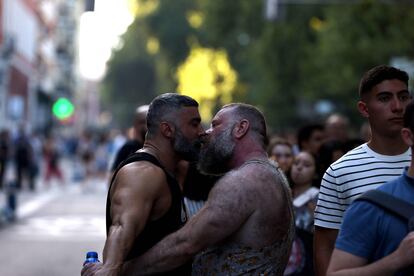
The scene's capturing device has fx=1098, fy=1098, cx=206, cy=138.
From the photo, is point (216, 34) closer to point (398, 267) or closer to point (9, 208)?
point (9, 208)

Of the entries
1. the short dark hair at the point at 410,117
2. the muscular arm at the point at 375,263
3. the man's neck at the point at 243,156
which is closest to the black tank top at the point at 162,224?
the man's neck at the point at 243,156

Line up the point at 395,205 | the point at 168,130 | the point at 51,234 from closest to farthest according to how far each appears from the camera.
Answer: the point at 395,205, the point at 168,130, the point at 51,234

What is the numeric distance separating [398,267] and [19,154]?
2889 cm

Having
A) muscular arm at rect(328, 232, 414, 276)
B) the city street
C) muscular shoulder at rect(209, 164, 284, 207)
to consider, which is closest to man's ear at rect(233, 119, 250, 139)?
muscular shoulder at rect(209, 164, 284, 207)

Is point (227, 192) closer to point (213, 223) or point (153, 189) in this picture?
point (213, 223)

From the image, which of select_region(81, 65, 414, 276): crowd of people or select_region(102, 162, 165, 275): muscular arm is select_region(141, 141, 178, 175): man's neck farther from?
select_region(102, 162, 165, 275): muscular arm

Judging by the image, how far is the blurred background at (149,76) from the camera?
68.8 feet

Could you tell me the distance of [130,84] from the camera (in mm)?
91812

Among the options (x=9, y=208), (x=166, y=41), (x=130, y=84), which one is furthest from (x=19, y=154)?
(x=130, y=84)

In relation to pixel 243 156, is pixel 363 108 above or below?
above

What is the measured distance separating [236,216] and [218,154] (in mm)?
395

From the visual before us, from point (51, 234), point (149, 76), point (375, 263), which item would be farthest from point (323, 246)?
point (149, 76)

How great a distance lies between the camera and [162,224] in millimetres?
4941

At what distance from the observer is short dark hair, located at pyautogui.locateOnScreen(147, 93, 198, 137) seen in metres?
5.10
